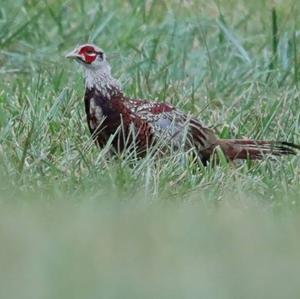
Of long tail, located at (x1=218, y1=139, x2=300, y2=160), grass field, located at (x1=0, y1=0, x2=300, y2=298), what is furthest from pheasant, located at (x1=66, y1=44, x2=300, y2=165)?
grass field, located at (x1=0, y1=0, x2=300, y2=298)

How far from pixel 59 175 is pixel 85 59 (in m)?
0.91

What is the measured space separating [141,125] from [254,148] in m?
0.56

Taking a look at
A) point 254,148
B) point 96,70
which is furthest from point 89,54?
point 254,148

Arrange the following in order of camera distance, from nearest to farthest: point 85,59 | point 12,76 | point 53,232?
point 53,232, point 85,59, point 12,76

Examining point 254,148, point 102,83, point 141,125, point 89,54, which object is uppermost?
point 89,54

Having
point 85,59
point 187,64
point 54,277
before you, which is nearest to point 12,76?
point 187,64

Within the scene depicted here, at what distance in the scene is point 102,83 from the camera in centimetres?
650

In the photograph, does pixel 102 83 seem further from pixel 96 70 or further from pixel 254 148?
pixel 254 148

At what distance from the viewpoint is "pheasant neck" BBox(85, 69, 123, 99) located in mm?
6473

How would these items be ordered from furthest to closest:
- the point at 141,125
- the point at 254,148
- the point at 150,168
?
1. the point at 254,148
2. the point at 141,125
3. the point at 150,168

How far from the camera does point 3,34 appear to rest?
8.41 meters

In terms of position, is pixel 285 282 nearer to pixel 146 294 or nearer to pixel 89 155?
pixel 146 294

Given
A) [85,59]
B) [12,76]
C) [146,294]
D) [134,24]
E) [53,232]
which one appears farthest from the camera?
[134,24]

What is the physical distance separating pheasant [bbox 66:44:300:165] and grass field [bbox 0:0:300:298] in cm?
14
